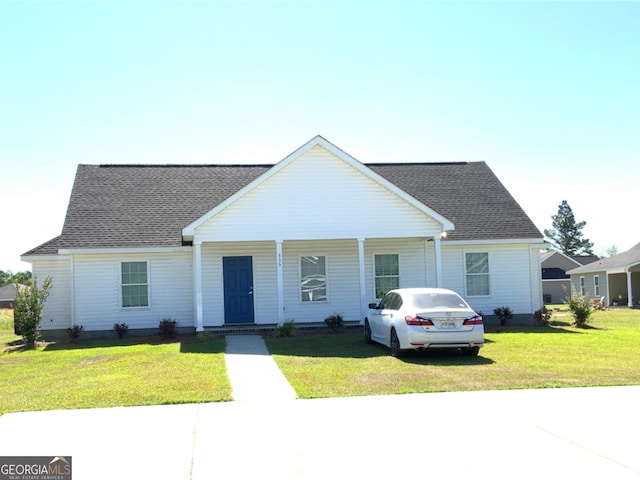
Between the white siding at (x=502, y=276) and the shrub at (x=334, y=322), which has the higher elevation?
the white siding at (x=502, y=276)

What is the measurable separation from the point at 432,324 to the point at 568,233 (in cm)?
9598

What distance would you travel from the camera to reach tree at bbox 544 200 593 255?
9950 centimetres

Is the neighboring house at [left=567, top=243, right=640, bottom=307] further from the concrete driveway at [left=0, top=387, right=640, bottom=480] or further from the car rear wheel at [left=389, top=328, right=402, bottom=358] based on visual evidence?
the concrete driveway at [left=0, top=387, right=640, bottom=480]

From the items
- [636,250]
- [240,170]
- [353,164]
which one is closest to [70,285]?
[240,170]

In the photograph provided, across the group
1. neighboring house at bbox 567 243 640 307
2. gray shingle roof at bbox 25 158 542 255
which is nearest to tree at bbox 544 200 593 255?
neighboring house at bbox 567 243 640 307

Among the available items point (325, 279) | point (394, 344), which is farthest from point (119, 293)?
point (394, 344)

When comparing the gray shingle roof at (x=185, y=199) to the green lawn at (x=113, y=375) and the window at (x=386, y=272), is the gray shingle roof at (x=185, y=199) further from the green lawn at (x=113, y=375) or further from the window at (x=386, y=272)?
the green lawn at (x=113, y=375)

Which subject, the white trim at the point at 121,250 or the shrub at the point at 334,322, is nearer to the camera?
the shrub at the point at 334,322

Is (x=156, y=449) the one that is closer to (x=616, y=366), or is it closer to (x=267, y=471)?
(x=267, y=471)

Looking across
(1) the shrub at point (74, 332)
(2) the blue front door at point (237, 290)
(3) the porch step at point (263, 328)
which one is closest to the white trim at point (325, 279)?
(3) the porch step at point (263, 328)

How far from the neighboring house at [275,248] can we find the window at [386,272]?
0.04 meters

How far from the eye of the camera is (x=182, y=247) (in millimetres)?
20609

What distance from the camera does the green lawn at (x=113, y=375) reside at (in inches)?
373

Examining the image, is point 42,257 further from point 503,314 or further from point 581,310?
point 581,310
